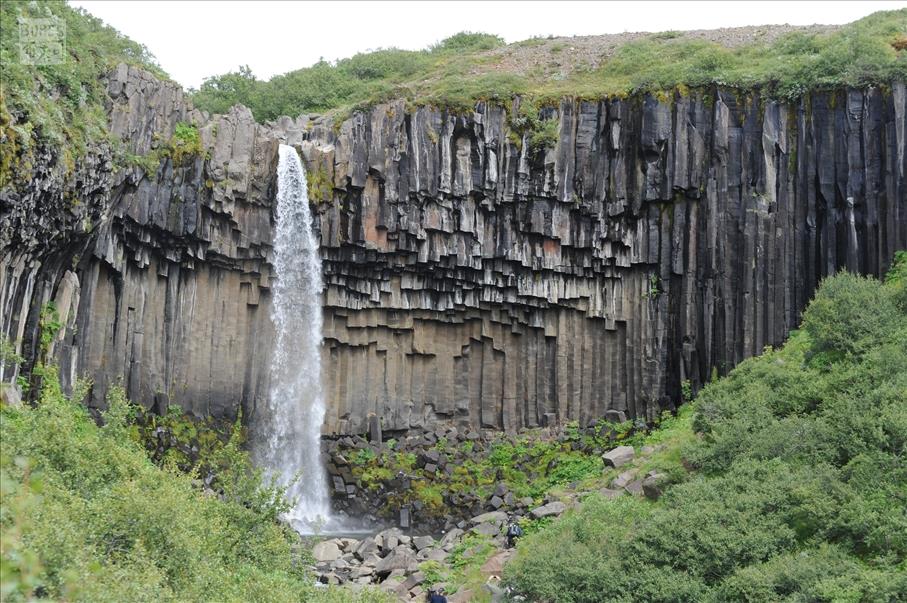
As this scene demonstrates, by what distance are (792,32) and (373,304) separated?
1761cm

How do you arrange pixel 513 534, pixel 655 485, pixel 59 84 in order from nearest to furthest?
pixel 655 485, pixel 59 84, pixel 513 534

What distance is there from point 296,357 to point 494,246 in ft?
22.4

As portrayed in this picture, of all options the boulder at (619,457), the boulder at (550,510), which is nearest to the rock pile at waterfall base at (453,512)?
the boulder at (550,510)

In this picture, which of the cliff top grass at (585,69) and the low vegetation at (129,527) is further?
the cliff top grass at (585,69)

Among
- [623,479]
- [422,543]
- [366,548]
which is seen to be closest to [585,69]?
[623,479]

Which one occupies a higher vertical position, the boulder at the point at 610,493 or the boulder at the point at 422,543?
the boulder at the point at 610,493

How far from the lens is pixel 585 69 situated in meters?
32.7

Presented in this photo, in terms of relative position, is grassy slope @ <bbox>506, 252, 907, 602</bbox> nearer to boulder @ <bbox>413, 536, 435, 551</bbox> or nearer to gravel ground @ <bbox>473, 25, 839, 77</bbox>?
boulder @ <bbox>413, 536, 435, 551</bbox>

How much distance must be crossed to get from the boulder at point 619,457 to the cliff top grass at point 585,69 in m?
10.8

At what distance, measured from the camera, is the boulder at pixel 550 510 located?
2184 cm

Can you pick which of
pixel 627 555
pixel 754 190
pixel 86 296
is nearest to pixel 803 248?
pixel 754 190

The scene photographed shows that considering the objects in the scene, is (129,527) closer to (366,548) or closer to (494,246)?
(366,548)

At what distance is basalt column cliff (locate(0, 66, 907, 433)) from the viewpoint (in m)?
24.9

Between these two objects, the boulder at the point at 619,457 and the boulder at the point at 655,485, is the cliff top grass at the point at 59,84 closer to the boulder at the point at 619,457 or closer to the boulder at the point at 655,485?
the boulder at the point at 655,485
